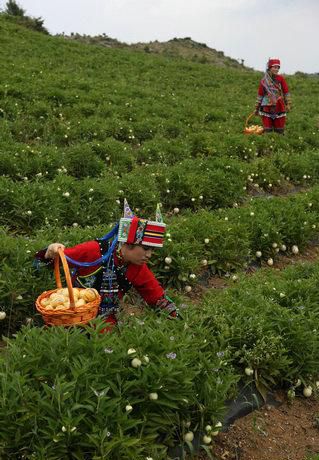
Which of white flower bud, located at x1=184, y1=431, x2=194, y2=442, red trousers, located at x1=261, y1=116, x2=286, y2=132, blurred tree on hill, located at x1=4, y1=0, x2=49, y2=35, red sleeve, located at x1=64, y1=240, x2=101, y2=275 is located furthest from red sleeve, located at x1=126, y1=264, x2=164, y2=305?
blurred tree on hill, located at x1=4, y1=0, x2=49, y2=35

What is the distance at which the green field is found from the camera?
2863 millimetres

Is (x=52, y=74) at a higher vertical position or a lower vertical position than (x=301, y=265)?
higher

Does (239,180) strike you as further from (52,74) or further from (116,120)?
(52,74)

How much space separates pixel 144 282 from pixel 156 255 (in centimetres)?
164

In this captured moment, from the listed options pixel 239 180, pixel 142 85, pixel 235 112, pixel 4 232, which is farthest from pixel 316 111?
pixel 4 232

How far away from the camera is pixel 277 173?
989 centimetres

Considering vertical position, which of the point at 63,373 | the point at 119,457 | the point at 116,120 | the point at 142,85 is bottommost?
the point at 119,457

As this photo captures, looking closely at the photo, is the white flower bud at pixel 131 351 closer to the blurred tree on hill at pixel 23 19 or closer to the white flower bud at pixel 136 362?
the white flower bud at pixel 136 362

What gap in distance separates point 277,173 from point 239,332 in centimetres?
631

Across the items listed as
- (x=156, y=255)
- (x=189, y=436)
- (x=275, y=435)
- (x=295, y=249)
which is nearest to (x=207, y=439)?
(x=189, y=436)

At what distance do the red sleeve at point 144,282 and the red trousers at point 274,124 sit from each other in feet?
32.6

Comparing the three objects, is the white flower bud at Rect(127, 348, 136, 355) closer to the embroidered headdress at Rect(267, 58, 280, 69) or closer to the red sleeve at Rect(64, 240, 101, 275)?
the red sleeve at Rect(64, 240, 101, 275)

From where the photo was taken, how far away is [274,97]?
12477mm

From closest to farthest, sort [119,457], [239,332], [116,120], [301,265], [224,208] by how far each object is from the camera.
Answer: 1. [119,457]
2. [239,332]
3. [301,265]
4. [224,208]
5. [116,120]
